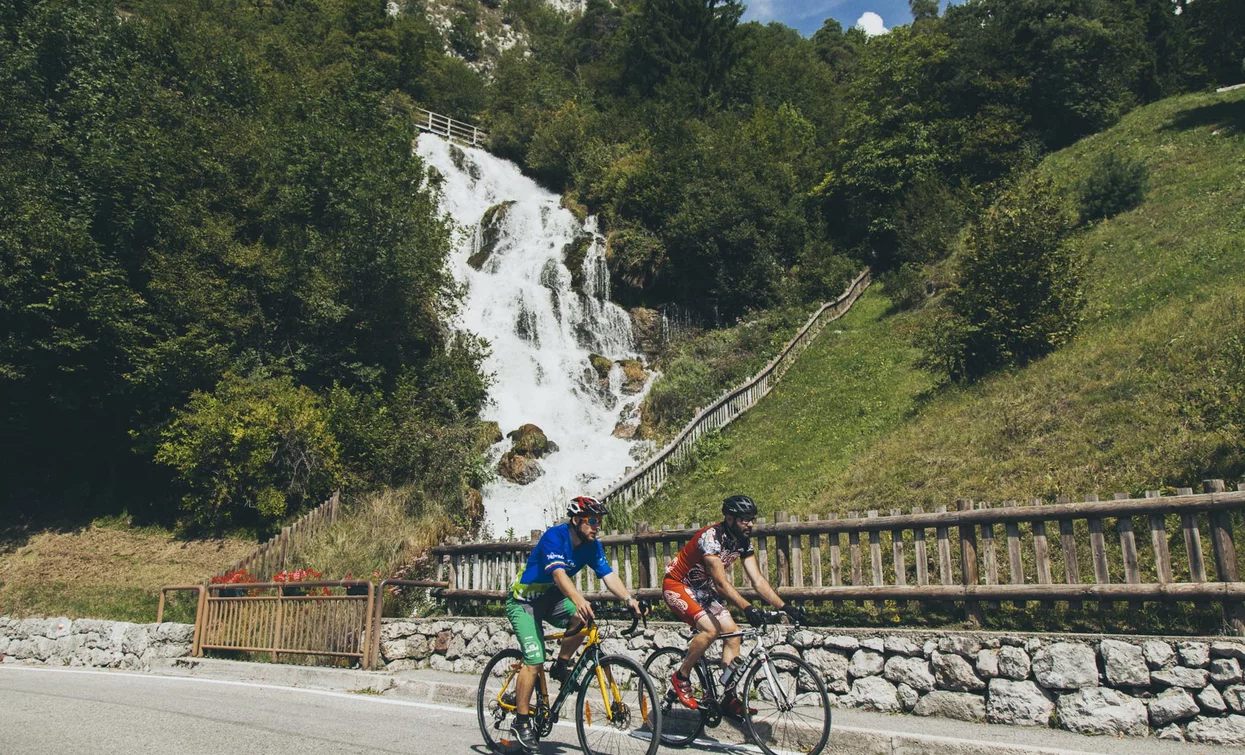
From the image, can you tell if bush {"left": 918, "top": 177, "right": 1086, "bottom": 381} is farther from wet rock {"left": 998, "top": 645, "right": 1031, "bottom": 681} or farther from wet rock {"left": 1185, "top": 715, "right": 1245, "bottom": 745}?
wet rock {"left": 1185, "top": 715, "right": 1245, "bottom": 745}

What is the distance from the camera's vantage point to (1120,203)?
26.7m

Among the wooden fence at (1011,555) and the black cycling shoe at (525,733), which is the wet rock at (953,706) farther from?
the black cycling shoe at (525,733)

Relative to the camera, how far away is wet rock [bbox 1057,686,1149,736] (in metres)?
6.10

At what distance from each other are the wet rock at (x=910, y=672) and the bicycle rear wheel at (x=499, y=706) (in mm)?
3342

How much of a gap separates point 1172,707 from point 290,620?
1104cm

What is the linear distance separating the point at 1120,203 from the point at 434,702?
27.1m

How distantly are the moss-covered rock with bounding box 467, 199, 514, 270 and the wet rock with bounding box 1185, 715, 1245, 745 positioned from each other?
33.4 metres

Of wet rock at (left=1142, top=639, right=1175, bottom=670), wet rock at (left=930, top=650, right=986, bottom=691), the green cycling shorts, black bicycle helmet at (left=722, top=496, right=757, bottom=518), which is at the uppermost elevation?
black bicycle helmet at (left=722, top=496, right=757, bottom=518)

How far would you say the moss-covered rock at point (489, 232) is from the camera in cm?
Result: 3725

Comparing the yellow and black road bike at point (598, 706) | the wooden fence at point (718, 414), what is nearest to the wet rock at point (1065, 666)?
the yellow and black road bike at point (598, 706)

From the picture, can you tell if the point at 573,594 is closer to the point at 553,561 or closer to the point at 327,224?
the point at 553,561

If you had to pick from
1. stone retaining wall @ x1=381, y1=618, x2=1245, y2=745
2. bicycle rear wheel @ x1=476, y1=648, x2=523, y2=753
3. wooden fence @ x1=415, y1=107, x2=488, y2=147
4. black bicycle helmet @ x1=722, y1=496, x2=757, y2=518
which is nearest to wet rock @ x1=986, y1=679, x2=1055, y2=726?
stone retaining wall @ x1=381, y1=618, x2=1245, y2=745

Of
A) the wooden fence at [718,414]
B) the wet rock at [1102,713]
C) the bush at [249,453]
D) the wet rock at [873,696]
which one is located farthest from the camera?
the bush at [249,453]

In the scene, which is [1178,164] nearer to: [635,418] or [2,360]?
[635,418]
